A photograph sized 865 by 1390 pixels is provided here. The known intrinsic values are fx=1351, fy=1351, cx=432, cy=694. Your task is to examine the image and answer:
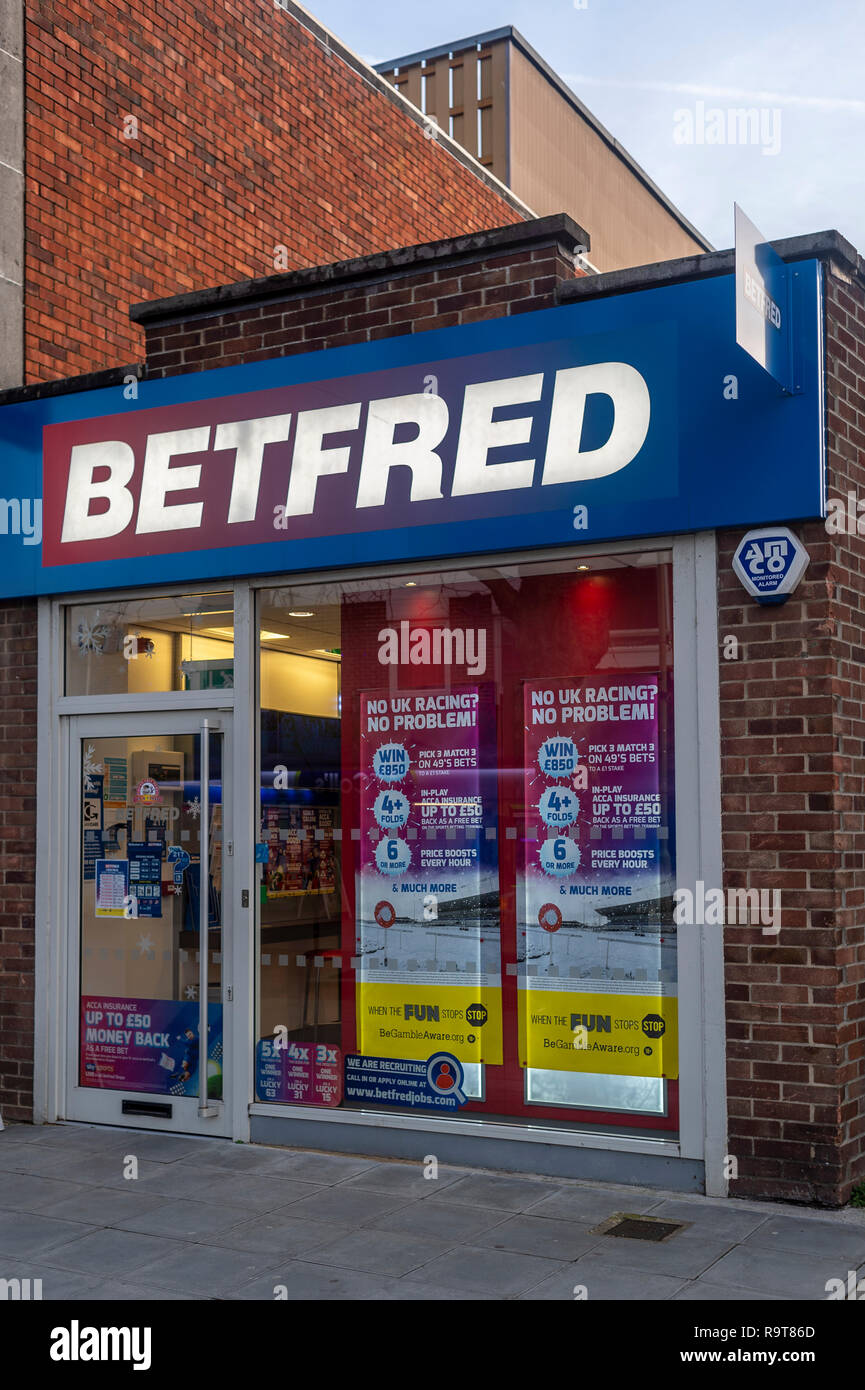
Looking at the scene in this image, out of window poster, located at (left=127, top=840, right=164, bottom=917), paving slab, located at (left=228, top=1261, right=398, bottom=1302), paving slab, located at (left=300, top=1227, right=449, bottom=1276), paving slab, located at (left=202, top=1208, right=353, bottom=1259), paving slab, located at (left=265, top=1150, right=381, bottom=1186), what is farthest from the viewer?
window poster, located at (left=127, top=840, right=164, bottom=917)

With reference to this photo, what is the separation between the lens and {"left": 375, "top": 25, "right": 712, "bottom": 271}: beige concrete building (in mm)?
19922

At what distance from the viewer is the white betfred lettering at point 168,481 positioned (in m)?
7.56

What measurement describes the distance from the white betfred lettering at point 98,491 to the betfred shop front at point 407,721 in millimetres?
24

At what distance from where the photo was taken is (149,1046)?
769 centimetres

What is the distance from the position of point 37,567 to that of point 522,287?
336 centimetres

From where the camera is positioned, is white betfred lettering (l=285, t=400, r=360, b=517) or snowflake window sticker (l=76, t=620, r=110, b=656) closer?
white betfred lettering (l=285, t=400, r=360, b=517)

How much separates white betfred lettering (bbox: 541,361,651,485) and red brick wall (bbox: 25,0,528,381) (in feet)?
13.4

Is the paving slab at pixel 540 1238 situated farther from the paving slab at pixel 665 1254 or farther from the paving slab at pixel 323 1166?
the paving slab at pixel 323 1166

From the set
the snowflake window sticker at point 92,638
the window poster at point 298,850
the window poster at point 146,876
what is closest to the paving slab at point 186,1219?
the window poster at point 298,850

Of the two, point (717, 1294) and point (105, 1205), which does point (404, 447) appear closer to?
point (105, 1205)

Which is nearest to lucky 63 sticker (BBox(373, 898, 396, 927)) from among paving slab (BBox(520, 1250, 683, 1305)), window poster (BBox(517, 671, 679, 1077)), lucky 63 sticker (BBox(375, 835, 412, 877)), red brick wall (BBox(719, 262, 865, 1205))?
lucky 63 sticker (BBox(375, 835, 412, 877))

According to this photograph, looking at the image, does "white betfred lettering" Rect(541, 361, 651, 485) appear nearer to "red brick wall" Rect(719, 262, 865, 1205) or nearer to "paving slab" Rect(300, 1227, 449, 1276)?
"red brick wall" Rect(719, 262, 865, 1205)
